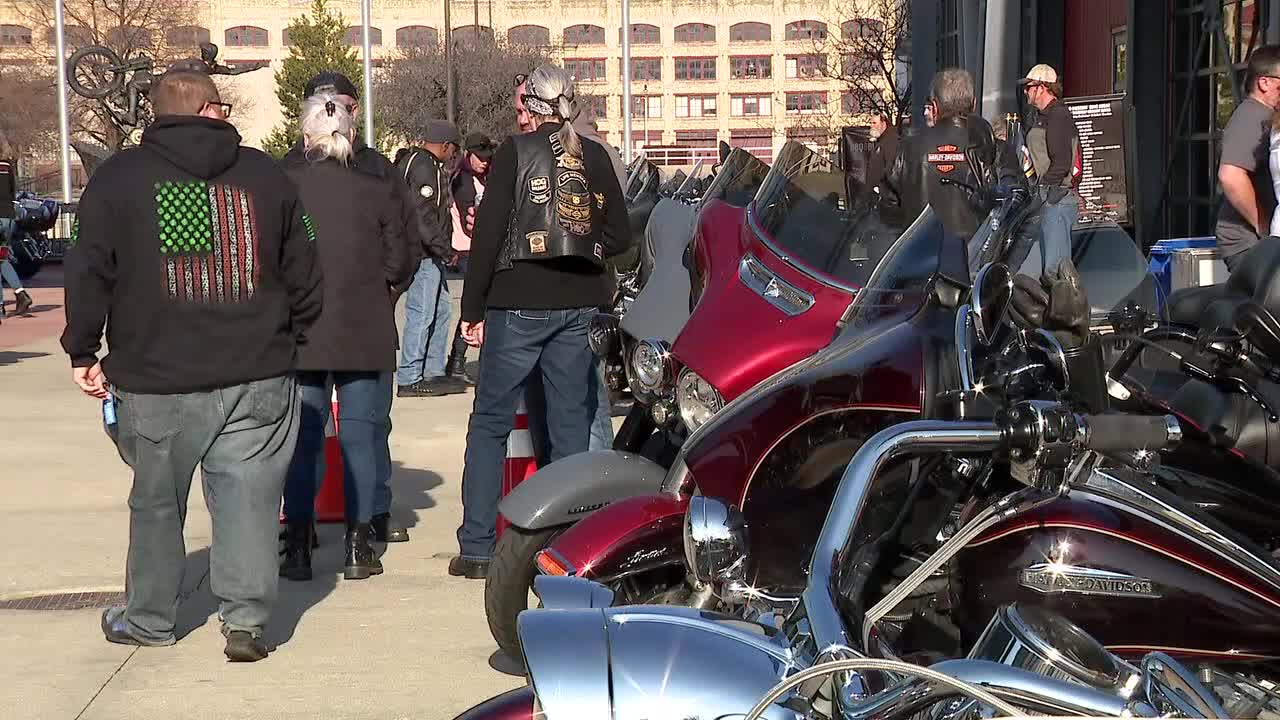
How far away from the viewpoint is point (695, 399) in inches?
179

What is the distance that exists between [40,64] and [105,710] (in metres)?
67.3

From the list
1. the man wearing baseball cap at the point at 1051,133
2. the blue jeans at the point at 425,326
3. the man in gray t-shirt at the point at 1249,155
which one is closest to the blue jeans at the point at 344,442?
the man in gray t-shirt at the point at 1249,155

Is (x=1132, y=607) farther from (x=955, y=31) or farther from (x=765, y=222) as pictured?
(x=955, y=31)

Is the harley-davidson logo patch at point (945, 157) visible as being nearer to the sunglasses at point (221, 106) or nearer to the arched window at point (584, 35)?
the sunglasses at point (221, 106)

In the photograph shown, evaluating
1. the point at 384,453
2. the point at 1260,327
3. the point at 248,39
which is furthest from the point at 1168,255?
the point at 248,39

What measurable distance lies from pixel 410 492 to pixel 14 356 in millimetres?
7113

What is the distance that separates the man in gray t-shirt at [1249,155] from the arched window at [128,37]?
55.0 metres

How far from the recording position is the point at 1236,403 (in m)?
4.25

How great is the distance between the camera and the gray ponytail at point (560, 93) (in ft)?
20.2

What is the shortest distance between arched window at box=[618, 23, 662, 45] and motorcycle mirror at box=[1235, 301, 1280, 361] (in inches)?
3759

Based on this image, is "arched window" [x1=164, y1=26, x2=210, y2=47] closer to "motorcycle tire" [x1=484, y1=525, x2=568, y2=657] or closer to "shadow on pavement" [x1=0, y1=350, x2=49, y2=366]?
"shadow on pavement" [x1=0, y1=350, x2=49, y2=366]

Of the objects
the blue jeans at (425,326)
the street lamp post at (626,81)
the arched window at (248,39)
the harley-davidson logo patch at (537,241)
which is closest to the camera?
the harley-davidson logo patch at (537,241)

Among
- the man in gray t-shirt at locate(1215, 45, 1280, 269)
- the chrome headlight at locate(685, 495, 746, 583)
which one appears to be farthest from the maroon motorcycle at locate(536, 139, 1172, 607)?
the man in gray t-shirt at locate(1215, 45, 1280, 269)

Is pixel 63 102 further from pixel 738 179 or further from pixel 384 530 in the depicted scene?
pixel 738 179
